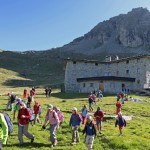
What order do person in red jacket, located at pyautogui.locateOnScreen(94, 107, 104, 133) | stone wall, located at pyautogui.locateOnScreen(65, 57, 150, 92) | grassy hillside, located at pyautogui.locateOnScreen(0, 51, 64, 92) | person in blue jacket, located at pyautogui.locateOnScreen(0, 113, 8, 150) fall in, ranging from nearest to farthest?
person in blue jacket, located at pyautogui.locateOnScreen(0, 113, 8, 150) → person in red jacket, located at pyautogui.locateOnScreen(94, 107, 104, 133) → stone wall, located at pyautogui.locateOnScreen(65, 57, 150, 92) → grassy hillside, located at pyautogui.locateOnScreen(0, 51, 64, 92)

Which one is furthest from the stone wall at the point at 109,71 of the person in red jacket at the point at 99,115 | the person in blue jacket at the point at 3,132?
the person in blue jacket at the point at 3,132

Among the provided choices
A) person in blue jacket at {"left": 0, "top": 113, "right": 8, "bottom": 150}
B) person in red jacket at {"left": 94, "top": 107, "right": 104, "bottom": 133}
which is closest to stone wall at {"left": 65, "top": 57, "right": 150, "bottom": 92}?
person in red jacket at {"left": 94, "top": 107, "right": 104, "bottom": 133}

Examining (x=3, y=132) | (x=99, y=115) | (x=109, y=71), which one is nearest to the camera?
(x=3, y=132)

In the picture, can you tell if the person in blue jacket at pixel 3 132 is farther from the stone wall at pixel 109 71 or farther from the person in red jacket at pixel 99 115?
the stone wall at pixel 109 71

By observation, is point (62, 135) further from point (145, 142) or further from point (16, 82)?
point (16, 82)

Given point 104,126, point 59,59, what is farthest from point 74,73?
point 59,59

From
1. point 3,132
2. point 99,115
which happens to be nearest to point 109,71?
point 99,115

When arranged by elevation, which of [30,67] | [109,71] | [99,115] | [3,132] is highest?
[30,67]

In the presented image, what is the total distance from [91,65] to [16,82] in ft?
134

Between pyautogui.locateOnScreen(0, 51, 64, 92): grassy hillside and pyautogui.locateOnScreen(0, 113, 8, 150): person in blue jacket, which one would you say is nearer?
pyautogui.locateOnScreen(0, 113, 8, 150): person in blue jacket

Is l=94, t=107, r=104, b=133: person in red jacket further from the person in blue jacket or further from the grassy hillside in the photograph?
the grassy hillside

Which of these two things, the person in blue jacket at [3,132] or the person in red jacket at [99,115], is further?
the person in red jacket at [99,115]

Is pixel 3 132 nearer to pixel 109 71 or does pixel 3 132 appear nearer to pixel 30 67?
pixel 109 71

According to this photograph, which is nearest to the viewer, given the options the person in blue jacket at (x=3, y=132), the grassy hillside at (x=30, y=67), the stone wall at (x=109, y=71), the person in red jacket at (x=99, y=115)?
the person in blue jacket at (x=3, y=132)
